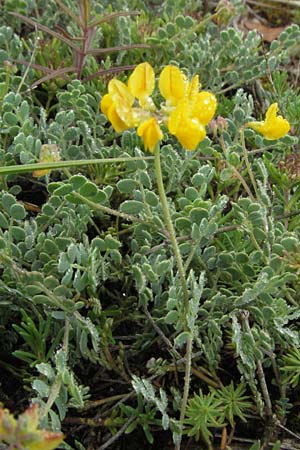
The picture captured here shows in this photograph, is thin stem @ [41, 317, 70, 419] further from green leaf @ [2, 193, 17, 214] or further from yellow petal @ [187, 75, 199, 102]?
yellow petal @ [187, 75, 199, 102]

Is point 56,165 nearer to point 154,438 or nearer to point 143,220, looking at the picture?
point 143,220

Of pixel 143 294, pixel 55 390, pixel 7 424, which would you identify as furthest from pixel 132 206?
pixel 7 424

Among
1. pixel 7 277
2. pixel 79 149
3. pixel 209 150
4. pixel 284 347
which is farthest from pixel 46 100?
pixel 284 347

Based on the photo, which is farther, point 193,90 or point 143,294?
point 143,294

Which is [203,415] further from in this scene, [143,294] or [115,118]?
[115,118]

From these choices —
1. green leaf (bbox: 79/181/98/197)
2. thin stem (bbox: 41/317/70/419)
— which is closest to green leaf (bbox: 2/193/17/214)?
green leaf (bbox: 79/181/98/197)
